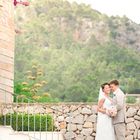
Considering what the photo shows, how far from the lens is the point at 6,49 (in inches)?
702

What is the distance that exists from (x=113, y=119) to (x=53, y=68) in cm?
2622

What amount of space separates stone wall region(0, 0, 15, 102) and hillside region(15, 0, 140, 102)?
15.5 metres

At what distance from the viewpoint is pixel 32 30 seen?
45031mm

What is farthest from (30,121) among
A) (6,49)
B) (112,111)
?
(112,111)

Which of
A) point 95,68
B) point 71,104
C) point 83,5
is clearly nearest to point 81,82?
point 95,68

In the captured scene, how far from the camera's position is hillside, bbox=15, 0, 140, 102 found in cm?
3591

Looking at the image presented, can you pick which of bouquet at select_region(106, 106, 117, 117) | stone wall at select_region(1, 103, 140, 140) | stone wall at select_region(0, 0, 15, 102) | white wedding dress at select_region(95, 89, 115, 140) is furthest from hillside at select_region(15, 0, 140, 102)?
bouquet at select_region(106, 106, 117, 117)

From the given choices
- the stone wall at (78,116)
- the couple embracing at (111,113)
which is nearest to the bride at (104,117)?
the couple embracing at (111,113)

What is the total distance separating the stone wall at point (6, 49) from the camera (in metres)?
17.6

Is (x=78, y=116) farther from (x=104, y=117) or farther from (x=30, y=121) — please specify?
(x=104, y=117)

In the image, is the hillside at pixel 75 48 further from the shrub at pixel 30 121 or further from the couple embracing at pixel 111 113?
the couple embracing at pixel 111 113

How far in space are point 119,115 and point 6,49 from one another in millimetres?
6812

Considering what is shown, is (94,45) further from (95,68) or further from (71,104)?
(71,104)

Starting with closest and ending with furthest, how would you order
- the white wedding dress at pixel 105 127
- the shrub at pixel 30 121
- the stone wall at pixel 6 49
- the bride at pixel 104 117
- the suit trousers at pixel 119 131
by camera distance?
the suit trousers at pixel 119 131 → the bride at pixel 104 117 → the white wedding dress at pixel 105 127 → the shrub at pixel 30 121 → the stone wall at pixel 6 49
